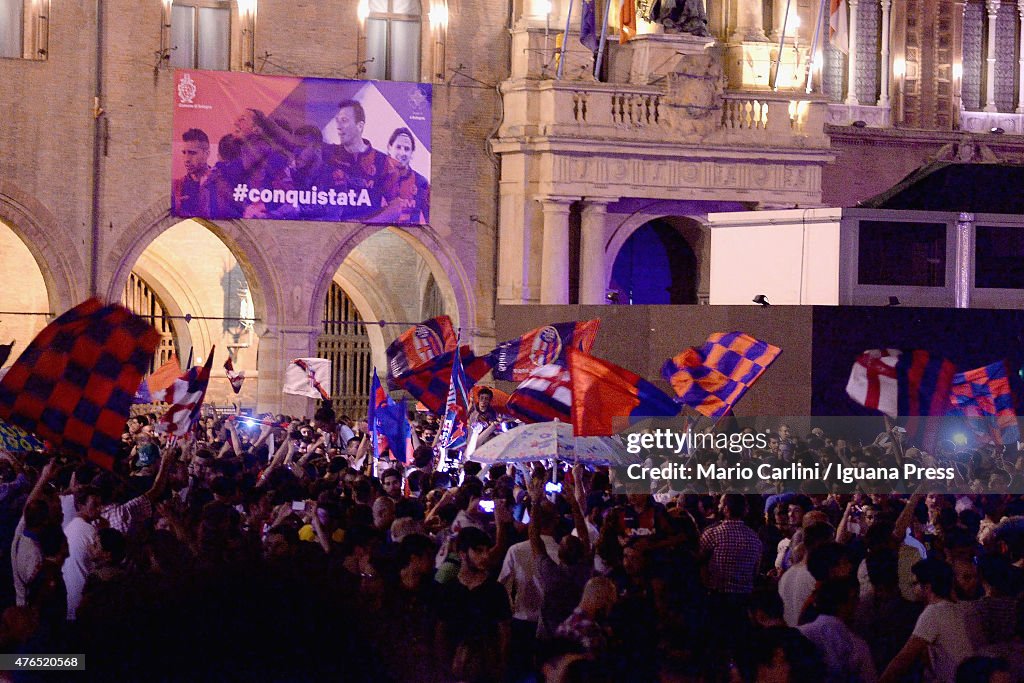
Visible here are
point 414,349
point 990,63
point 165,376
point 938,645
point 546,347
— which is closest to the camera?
point 938,645

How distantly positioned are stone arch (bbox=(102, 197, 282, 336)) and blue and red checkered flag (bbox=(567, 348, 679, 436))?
53.4 feet

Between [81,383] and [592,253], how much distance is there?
18835 mm

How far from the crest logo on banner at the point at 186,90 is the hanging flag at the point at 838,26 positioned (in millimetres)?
10517

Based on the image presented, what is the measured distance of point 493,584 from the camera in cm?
900

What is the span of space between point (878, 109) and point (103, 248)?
1401 cm

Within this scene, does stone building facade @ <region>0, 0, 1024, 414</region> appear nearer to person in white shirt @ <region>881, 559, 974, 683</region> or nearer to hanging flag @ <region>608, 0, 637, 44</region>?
hanging flag @ <region>608, 0, 637, 44</region>

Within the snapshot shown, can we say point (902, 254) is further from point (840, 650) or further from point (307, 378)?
point (840, 650)

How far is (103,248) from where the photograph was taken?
28.9 m

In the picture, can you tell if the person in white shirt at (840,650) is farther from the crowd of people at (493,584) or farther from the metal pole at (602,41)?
the metal pole at (602,41)

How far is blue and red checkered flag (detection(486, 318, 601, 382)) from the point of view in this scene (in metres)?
19.4

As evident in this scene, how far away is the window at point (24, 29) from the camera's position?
28156mm

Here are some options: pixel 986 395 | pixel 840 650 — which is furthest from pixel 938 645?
pixel 986 395

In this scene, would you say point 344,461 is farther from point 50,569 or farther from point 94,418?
point 50,569

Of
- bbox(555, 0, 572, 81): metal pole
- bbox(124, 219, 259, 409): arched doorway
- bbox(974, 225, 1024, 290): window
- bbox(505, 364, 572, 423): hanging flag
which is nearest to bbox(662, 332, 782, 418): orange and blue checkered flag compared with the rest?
bbox(505, 364, 572, 423): hanging flag
